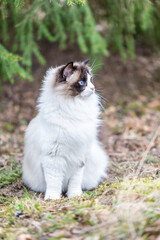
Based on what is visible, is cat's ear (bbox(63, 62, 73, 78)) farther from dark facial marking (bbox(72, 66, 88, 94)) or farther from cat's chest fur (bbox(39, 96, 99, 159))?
cat's chest fur (bbox(39, 96, 99, 159))

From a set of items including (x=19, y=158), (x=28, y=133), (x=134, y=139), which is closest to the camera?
(x=28, y=133)

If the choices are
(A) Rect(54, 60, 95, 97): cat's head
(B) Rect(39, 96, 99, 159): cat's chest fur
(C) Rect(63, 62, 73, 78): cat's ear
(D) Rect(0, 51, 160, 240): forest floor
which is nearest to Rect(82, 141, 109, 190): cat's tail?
(D) Rect(0, 51, 160, 240): forest floor

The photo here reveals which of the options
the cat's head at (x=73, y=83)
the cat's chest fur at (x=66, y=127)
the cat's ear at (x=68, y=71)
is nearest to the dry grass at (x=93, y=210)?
the cat's chest fur at (x=66, y=127)

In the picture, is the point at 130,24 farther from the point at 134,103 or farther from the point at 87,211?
the point at 87,211

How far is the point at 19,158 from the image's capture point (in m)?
4.74

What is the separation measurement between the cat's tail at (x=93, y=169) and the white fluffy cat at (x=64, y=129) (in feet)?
0.61

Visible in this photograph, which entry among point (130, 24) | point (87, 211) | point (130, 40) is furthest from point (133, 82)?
point (87, 211)

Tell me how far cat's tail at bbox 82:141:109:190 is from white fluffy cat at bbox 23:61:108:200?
19cm

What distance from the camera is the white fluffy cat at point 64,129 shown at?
10.5 feet

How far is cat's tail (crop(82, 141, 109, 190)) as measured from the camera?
12.1ft

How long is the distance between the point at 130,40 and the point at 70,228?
4.89 m

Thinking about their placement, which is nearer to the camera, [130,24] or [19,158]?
[19,158]

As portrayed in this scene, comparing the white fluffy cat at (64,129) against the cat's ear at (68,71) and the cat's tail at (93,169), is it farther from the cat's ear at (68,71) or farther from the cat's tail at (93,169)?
the cat's tail at (93,169)

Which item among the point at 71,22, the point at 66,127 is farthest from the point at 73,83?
the point at 71,22
